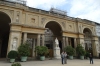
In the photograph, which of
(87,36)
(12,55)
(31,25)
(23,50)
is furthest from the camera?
(87,36)

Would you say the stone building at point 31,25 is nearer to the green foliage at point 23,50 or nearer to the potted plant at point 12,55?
the green foliage at point 23,50

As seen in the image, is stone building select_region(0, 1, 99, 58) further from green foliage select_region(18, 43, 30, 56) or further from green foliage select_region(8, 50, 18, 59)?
green foliage select_region(8, 50, 18, 59)

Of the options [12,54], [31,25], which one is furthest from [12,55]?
[31,25]

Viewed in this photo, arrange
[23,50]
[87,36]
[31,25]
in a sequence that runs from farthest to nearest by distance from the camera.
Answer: [87,36], [31,25], [23,50]

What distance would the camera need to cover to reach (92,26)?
1117 inches

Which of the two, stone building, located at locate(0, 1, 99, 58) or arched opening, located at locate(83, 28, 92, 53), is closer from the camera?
stone building, located at locate(0, 1, 99, 58)

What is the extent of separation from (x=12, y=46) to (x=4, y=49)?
1247 centimetres

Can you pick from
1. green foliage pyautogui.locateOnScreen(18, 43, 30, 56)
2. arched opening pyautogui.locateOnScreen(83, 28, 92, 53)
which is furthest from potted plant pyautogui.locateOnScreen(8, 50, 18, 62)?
arched opening pyautogui.locateOnScreen(83, 28, 92, 53)

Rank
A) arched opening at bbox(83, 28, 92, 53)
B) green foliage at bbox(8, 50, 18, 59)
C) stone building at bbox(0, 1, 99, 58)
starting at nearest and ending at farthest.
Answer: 1. green foliage at bbox(8, 50, 18, 59)
2. stone building at bbox(0, 1, 99, 58)
3. arched opening at bbox(83, 28, 92, 53)

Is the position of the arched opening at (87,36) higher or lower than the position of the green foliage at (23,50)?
higher

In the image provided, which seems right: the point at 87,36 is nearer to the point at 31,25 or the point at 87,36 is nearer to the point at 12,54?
the point at 31,25

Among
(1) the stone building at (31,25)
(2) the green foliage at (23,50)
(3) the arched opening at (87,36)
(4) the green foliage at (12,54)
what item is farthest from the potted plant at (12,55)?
(3) the arched opening at (87,36)

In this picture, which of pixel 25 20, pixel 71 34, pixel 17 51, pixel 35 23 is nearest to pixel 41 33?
pixel 35 23

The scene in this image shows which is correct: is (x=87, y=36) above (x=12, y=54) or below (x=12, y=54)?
above
